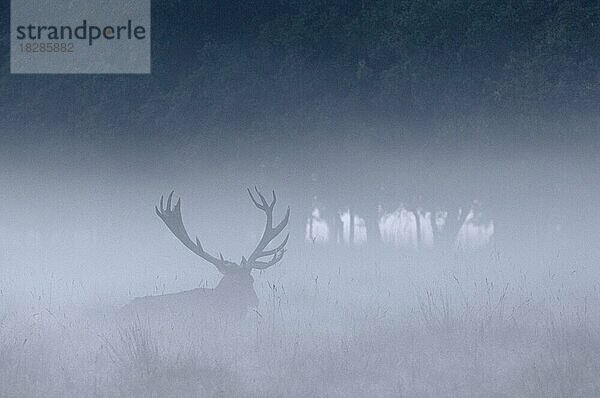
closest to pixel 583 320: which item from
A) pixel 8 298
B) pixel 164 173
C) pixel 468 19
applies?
pixel 8 298

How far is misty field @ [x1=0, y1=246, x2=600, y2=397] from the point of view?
8.82 meters

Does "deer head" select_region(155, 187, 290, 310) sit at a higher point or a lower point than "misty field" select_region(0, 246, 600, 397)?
higher

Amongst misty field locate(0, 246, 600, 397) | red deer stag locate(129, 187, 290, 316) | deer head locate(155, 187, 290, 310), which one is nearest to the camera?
misty field locate(0, 246, 600, 397)

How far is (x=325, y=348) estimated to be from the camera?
977 centimetres

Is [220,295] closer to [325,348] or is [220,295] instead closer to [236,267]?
[236,267]

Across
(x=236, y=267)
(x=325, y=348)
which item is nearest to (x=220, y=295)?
(x=236, y=267)

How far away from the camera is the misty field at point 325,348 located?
8.82m

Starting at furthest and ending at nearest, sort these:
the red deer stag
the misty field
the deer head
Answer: the deer head
the red deer stag
the misty field

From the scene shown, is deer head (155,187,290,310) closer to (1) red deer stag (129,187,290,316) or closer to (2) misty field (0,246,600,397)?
(1) red deer stag (129,187,290,316)

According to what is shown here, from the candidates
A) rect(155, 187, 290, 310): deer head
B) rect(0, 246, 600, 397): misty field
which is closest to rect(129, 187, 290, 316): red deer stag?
rect(155, 187, 290, 310): deer head

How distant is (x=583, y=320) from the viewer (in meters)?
10.2

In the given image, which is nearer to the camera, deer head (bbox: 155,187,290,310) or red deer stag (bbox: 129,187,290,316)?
red deer stag (bbox: 129,187,290,316)

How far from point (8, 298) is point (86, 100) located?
46.6 ft

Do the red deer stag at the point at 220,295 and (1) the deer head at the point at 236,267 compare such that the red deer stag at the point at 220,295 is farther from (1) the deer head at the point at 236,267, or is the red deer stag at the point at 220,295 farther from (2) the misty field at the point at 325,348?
(2) the misty field at the point at 325,348
